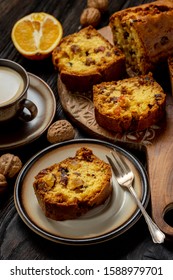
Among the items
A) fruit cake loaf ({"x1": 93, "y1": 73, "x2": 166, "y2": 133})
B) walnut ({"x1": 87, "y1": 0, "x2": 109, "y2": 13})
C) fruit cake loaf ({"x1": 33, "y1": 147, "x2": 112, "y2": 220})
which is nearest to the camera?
fruit cake loaf ({"x1": 33, "y1": 147, "x2": 112, "y2": 220})

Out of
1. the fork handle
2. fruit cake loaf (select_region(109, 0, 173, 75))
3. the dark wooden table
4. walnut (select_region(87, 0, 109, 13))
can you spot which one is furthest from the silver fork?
walnut (select_region(87, 0, 109, 13))

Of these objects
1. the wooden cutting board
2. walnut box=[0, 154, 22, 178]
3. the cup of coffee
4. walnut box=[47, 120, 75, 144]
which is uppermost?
the cup of coffee

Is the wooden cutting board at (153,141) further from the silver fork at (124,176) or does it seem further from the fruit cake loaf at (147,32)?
the fruit cake loaf at (147,32)

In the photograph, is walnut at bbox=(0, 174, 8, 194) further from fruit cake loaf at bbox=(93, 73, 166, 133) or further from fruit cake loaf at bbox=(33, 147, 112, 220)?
fruit cake loaf at bbox=(93, 73, 166, 133)

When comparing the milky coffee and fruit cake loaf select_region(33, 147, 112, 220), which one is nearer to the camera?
fruit cake loaf select_region(33, 147, 112, 220)

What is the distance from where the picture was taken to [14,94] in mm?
4316

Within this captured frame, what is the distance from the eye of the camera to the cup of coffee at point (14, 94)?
427 centimetres

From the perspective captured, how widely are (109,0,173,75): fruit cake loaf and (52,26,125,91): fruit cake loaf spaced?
0.42 ft

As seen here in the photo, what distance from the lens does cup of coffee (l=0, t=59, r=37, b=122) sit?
4.27 meters

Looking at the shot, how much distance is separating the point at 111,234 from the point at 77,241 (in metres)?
0.20

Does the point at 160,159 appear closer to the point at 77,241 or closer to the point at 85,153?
the point at 85,153

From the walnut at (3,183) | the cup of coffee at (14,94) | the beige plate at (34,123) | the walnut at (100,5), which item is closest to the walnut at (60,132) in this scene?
the beige plate at (34,123)

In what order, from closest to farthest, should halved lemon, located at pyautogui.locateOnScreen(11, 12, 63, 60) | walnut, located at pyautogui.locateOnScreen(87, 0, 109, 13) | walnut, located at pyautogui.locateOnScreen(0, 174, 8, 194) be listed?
walnut, located at pyautogui.locateOnScreen(0, 174, 8, 194), halved lemon, located at pyautogui.locateOnScreen(11, 12, 63, 60), walnut, located at pyautogui.locateOnScreen(87, 0, 109, 13)
